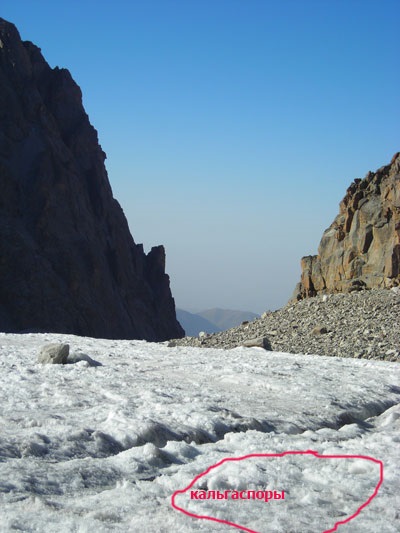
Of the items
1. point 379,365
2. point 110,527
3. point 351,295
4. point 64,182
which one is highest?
point 64,182

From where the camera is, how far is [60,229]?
8650 centimetres

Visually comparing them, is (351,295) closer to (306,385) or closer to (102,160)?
(306,385)

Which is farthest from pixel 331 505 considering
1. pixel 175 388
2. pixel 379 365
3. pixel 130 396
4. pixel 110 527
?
pixel 379 365

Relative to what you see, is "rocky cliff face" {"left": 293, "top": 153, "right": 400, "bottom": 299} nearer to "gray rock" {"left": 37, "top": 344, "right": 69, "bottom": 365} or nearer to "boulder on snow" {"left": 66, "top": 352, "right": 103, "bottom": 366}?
"boulder on snow" {"left": 66, "top": 352, "right": 103, "bottom": 366}

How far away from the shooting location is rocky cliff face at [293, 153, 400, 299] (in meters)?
36.3

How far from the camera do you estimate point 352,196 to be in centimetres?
4100

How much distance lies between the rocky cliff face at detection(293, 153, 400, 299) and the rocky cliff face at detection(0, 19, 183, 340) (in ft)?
148

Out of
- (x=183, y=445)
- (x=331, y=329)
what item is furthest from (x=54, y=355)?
(x=331, y=329)

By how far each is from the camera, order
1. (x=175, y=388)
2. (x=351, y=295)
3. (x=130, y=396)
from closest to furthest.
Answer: (x=130, y=396)
(x=175, y=388)
(x=351, y=295)

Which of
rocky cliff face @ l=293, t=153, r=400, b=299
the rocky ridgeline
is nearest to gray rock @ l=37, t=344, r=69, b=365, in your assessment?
the rocky ridgeline

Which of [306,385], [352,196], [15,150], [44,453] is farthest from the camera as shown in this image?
[15,150]

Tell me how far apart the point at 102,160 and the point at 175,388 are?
99.1m

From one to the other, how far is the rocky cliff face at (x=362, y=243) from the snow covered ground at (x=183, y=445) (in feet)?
74.1

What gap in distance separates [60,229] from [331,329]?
65.7 meters
